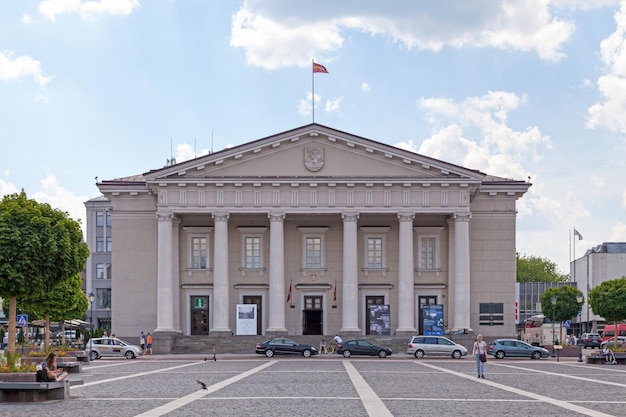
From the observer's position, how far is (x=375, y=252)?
7488cm

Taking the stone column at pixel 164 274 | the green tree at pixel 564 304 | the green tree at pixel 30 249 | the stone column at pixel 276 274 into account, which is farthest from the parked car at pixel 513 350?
the green tree at pixel 30 249

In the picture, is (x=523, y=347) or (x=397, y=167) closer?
(x=523, y=347)

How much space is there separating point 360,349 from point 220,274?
41.6 ft

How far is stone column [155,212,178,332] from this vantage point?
71.0 metres

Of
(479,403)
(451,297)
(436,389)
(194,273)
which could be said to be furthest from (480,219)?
(479,403)

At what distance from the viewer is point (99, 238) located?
14112cm

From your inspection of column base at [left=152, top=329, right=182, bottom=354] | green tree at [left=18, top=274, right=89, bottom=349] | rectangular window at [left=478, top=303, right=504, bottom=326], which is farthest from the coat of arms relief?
green tree at [left=18, top=274, right=89, bottom=349]

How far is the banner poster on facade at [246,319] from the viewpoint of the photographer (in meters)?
71.1

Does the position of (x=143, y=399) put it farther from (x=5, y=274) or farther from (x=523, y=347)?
(x=523, y=347)

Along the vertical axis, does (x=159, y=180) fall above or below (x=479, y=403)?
above

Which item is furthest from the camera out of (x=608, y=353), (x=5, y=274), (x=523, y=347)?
(x=523, y=347)

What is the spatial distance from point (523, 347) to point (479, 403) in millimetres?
39306

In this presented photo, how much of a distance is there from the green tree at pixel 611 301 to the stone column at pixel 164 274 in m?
28.7

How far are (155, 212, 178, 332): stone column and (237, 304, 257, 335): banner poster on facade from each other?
4.56 m
